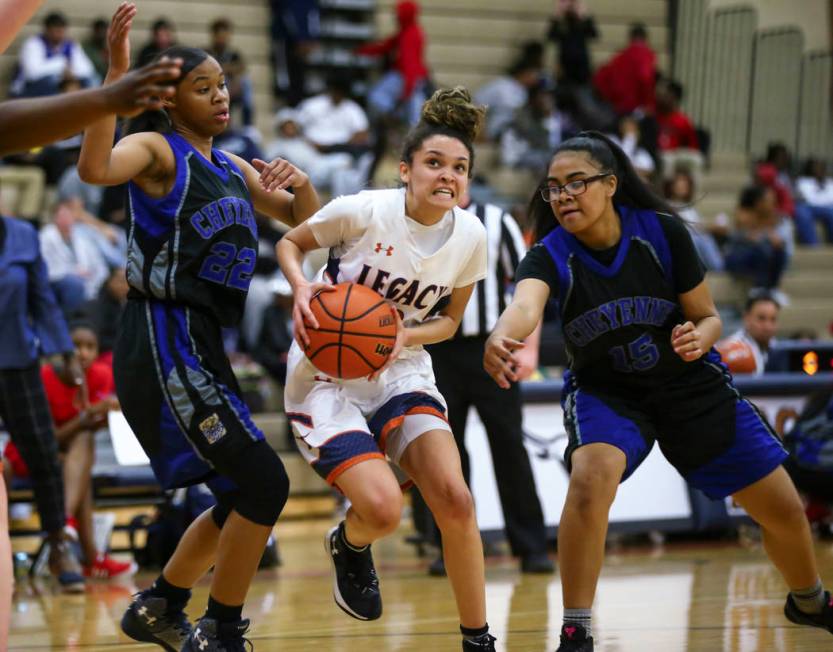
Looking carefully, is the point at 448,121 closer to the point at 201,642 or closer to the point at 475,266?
the point at 475,266

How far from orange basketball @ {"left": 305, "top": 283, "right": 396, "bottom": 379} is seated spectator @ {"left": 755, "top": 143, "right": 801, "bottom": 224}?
11.9 metres

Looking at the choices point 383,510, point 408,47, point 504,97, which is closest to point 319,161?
point 408,47

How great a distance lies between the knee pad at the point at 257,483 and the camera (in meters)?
4.24

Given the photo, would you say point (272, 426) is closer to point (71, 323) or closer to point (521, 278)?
point (71, 323)

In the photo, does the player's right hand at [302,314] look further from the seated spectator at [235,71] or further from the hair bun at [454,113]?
the seated spectator at [235,71]

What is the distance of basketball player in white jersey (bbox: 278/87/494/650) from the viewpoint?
438 cm

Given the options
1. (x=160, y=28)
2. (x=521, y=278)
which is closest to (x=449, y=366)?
(x=521, y=278)

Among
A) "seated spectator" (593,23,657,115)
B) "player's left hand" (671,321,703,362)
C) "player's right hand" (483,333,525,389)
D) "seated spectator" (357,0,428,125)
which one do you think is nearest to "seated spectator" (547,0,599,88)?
"seated spectator" (593,23,657,115)

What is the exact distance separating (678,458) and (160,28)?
962cm

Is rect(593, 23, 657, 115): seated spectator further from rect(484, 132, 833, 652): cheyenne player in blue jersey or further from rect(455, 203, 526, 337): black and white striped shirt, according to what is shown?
rect(484, 132, 833, 652): cheyenne player in blue jersey

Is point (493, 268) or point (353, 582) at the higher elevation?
point (493, 268)

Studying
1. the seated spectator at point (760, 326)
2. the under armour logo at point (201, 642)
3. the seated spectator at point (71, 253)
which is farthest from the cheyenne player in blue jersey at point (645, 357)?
the seated spectator at point (71, 253)

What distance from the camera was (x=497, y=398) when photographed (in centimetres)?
723

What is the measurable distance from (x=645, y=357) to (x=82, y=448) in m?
4.14
